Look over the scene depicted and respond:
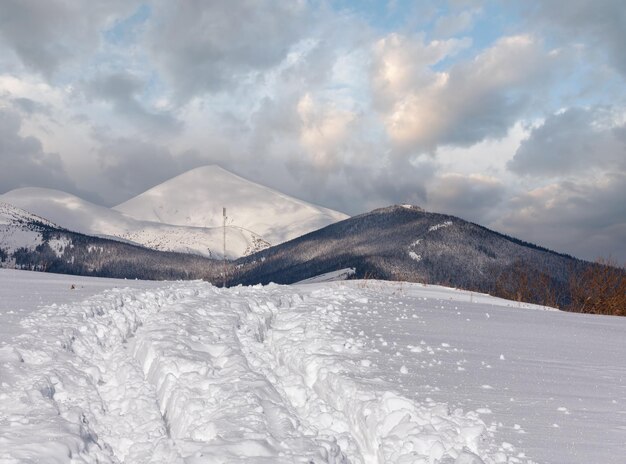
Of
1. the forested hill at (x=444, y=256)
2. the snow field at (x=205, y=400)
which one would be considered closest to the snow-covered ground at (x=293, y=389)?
the snow field at (x=205, y=400)

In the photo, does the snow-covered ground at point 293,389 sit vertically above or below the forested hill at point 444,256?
below

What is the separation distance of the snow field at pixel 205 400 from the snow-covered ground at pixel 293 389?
0.03 m

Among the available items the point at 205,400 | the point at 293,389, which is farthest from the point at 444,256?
the point at 205,400

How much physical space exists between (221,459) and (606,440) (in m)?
4.65

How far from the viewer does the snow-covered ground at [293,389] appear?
660cm

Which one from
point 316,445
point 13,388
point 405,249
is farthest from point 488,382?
point 405,249

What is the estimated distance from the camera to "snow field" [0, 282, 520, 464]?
21.4 feet

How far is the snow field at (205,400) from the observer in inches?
257

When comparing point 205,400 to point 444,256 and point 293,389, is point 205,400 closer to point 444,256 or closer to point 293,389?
point 293,389

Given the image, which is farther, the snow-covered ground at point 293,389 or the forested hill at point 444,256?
the forested hill at point 444,256

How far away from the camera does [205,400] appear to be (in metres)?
8.22

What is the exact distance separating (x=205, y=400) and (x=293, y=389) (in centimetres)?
174

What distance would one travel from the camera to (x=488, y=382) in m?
9.27

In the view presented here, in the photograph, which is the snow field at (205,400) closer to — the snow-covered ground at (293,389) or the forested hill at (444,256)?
the snow-covered ground at (293,389)
